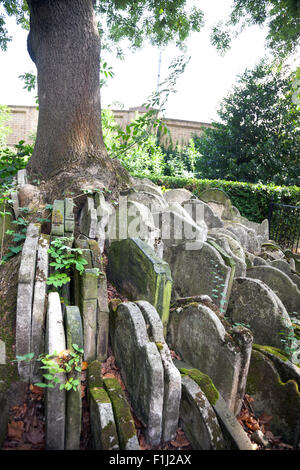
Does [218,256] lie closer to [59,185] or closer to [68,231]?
[68,231]

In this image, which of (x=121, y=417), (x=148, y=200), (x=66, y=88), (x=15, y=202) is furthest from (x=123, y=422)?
(x=66, y=88)

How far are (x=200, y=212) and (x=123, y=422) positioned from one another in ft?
13.2

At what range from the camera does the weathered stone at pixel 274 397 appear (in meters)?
2.17

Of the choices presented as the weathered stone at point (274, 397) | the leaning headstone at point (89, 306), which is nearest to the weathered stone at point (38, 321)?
the leaning headstone at point (89, 306)

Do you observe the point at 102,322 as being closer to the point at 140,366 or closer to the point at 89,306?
the point at 89,306

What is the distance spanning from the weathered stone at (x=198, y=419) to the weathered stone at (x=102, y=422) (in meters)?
0.54

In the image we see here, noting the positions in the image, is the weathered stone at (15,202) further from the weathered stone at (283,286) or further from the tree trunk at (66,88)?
the weathered stone at (283,286)

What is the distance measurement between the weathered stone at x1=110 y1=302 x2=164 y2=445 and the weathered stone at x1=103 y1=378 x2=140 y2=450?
19cm

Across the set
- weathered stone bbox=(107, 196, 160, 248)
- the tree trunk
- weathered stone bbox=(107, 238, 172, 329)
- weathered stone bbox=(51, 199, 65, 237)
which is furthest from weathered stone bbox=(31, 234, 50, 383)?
the tree trunk

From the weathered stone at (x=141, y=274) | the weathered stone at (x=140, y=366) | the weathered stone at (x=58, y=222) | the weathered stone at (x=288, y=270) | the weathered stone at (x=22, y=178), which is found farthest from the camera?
the weathered stone at (x=288, y=270)

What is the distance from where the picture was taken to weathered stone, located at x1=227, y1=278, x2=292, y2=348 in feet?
9.50

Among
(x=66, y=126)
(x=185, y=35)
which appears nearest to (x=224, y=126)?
(x=185, y=35)

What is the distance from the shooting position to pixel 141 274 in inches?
108

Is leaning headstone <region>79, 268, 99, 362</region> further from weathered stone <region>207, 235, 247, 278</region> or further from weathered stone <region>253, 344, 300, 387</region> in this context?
weathered stone <region>207, 235, 247, 278</region>
